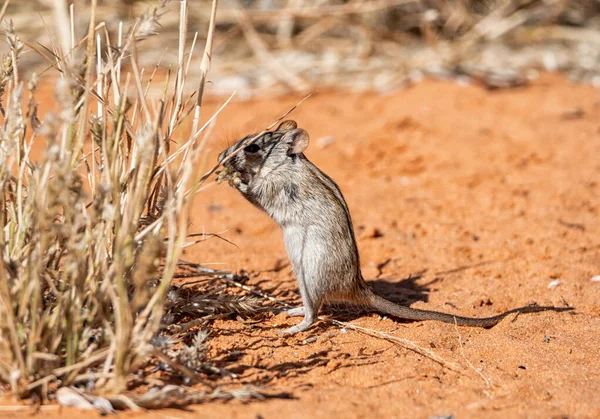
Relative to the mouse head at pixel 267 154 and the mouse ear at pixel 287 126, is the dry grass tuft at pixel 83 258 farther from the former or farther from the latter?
the mouse ear at pixel 287 126

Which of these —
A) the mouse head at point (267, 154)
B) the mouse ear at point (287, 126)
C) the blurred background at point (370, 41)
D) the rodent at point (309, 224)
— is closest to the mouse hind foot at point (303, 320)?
the rodent at point (309, 224)

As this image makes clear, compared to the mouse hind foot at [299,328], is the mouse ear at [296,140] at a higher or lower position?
higher

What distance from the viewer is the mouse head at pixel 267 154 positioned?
4379 millimetres

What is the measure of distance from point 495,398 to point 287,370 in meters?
0.95

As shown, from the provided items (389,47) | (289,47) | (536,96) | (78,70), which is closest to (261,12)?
(289,47)

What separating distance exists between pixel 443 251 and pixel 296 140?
1568 mm

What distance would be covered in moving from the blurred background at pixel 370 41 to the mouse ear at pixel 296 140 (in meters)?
5.09

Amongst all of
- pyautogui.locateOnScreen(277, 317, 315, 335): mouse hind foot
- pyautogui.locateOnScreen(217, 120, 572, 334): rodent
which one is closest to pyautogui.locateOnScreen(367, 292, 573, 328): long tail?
pyautogui.locateOnScreen(217, 120, 572, 334): rodent

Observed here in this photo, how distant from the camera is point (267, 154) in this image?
14.6 ft

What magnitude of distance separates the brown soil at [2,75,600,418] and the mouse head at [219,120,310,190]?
28cm

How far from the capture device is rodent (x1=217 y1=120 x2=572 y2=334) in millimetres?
4016

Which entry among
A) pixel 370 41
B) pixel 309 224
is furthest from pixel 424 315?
pixel 370 41

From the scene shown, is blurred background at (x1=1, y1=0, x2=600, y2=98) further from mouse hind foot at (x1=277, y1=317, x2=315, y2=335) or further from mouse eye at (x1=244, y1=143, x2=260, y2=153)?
mouse hind foot at (x1=277, y1=317, x2=315, y2=335)

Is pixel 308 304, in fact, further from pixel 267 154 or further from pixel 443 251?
pixel 443 251
